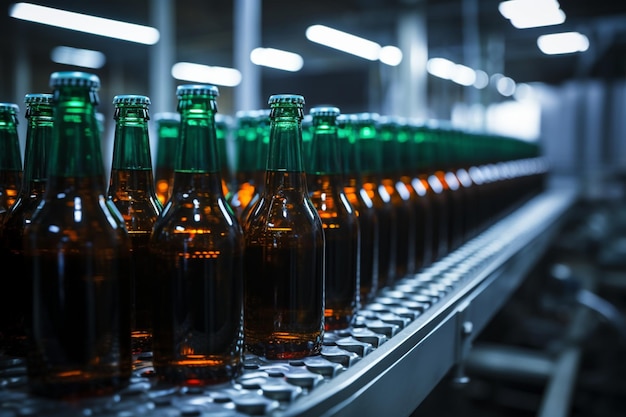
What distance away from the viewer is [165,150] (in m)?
0.95

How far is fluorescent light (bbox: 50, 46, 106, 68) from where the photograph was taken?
544 centimetres

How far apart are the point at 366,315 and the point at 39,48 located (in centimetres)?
497

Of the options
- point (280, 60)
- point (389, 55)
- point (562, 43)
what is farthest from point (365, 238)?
point (280, 60)

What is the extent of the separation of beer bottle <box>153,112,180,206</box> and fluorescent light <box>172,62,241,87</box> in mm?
5243

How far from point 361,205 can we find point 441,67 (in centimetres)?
509

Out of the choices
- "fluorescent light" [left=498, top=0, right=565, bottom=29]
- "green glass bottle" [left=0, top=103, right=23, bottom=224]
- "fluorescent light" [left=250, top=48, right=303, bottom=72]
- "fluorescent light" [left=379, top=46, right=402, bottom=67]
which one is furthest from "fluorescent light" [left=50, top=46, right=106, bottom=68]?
"green glass bottle" [left=0, top=103, right=23, bottom=224]

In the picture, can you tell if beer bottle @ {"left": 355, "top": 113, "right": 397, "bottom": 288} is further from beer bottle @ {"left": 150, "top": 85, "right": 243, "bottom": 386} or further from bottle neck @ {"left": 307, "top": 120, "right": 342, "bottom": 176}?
beer bottle @ {"left": 150, "top": 85, "right": 243, "bottom": 386}

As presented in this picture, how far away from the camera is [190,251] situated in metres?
0.63

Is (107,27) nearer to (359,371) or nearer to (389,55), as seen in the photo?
(389,55)

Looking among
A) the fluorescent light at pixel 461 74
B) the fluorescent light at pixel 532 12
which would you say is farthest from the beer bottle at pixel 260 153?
the fluorescent light at pixel 461 74

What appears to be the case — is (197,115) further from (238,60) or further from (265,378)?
(238,60)

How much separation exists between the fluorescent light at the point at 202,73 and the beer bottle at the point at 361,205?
525 centimetres

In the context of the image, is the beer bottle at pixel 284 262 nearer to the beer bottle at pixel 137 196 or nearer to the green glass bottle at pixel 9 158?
the beer bottle at pixel 137 196

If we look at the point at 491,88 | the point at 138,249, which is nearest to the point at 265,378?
the point at 138,249
